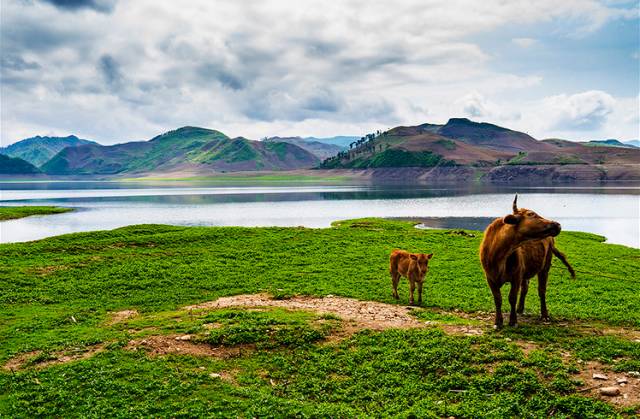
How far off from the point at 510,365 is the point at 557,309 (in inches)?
315

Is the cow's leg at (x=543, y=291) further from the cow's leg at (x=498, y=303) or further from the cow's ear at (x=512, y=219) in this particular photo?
the cow's ear at (x=512, y=219)

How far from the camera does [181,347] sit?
1438cm

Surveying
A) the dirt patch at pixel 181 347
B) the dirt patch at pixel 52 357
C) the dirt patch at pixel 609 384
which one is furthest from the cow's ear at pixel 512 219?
the dirt patch at pixel 52 357

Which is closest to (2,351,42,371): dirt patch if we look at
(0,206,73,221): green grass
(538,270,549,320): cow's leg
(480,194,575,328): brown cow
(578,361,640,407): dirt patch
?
(480,194,575,328): brown cow

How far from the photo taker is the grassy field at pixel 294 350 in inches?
419

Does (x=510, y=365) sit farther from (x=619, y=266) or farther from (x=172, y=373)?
(x=619, y=266)

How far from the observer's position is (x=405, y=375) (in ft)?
38.9

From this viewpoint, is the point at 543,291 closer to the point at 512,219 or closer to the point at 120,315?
the point at 512,219

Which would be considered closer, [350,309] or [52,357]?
[52,357]

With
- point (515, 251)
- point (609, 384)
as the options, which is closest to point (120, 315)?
point (515, 251)

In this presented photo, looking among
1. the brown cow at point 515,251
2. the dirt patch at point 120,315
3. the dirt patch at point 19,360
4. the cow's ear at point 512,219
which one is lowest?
the dirt patch at point 120,315

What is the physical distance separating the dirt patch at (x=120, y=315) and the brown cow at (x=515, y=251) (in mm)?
14075

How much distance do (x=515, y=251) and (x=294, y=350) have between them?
24.2 ft

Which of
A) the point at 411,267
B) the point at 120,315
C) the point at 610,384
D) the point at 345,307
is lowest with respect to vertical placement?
the point at 120,315
